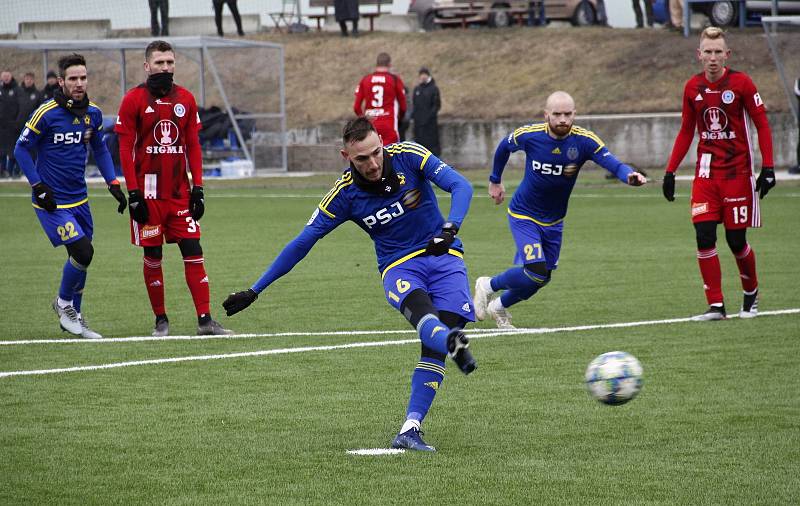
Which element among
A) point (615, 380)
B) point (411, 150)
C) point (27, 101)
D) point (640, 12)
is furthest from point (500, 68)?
point (615, 380)

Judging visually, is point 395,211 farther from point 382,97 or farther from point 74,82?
point 382,97

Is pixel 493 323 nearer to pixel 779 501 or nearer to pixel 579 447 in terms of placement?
pixel 579 447

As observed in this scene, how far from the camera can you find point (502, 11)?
4128 cm


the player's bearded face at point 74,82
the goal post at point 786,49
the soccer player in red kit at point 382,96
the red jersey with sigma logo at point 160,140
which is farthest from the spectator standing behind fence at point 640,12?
the player's bearded face at point 74,82

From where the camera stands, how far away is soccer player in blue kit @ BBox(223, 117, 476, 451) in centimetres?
676

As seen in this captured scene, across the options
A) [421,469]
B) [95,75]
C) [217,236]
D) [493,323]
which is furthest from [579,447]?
[95,75]

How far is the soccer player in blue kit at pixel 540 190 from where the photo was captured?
10438 mm

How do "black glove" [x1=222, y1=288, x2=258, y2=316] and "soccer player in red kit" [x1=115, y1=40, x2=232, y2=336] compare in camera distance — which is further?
"soccer player in red kit" [x1=115, y1=40, x2=232, y2=336]

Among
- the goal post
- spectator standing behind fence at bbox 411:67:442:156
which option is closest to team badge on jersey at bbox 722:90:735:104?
the goal post

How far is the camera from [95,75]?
38094 mm

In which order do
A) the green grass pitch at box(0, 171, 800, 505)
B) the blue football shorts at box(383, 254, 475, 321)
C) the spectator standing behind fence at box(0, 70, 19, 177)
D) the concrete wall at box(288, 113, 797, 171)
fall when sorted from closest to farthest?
the green grass pitch at box(0, 171, 800, 505) → the blue football shorts at box(383, 254, 475, 321) → the spectator standing behind fence at box(0, 70, 19, 177) → the concrete wall at box(288, 113, 797, 171)

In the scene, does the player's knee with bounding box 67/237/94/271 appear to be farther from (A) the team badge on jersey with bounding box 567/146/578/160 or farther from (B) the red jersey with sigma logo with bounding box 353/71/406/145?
(B) the red jersey with sigma logo with bounding box 353/71/406/145

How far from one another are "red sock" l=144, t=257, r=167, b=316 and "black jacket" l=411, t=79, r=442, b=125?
67.6ft

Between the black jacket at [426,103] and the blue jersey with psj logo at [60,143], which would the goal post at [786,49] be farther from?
the blue jersey with psj logo at [60,143]
